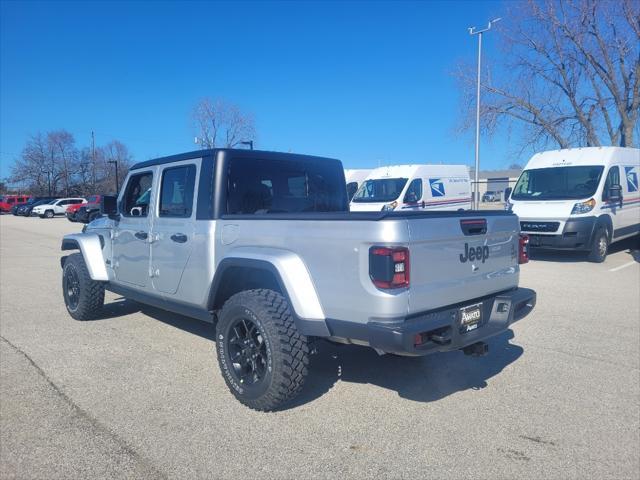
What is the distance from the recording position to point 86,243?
6176mm

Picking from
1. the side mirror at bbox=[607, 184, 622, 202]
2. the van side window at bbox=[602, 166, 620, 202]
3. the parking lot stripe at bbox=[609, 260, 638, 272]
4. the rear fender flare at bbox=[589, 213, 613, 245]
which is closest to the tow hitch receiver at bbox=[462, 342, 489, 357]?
the parking lot stripe at bbox=[609, 260, 638, 272]

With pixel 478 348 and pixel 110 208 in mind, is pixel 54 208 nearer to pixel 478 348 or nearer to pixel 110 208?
pixel 110 208

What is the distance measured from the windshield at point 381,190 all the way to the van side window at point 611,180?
6.36 meters

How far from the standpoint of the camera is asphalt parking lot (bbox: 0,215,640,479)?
122 inches

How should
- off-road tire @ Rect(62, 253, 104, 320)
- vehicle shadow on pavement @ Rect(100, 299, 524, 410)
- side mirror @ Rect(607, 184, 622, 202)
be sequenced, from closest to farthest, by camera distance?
1. vehicle shadow on pavement @ Rect(100, 299, 524, 410)
2. off-road tire @ Rect(62, 253, 104, 320)
3. side mirror @ Rect(607, 184, 622, 202)

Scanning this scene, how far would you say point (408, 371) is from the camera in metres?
4.65

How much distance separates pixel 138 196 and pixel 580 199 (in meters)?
9.82

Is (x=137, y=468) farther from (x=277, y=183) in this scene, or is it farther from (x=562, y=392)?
(x=562, y=392)

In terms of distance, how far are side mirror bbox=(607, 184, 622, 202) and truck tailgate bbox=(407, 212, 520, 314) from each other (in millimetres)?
9102

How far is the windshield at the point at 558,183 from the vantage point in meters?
11.8

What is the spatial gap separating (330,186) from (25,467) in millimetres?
3612

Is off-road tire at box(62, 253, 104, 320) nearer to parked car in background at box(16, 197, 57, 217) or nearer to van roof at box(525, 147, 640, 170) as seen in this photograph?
van roof at box(525, 147, 640, 170)

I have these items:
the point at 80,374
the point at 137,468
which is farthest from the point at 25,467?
the point at 80,374

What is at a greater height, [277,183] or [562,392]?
[277,183]
